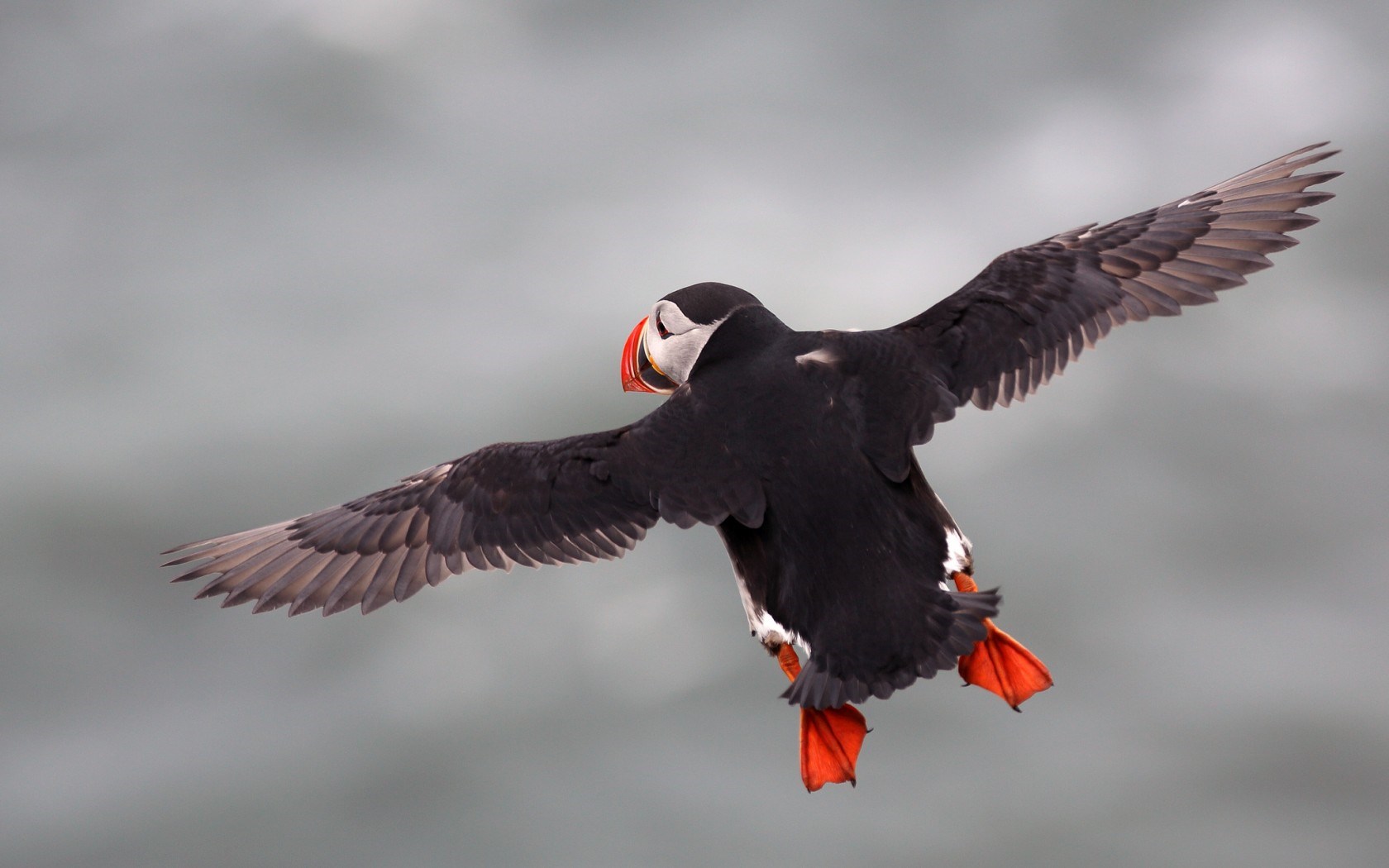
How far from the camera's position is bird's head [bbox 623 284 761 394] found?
4.24 m

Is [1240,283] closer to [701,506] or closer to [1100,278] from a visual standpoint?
[1100,278]

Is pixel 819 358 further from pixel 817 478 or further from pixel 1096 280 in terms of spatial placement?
pixel 1096 280

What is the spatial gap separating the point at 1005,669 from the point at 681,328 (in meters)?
1.49

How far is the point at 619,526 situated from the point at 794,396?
754mm

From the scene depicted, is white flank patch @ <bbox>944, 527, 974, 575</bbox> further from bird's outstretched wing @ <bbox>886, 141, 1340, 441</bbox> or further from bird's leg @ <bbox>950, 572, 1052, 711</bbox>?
bird's outstretched wing @ <bbox>886, 141, 1340, 441</bbox>

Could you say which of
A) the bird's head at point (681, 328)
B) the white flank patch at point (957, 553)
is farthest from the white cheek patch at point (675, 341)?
the white flank patch at point (957, 553)

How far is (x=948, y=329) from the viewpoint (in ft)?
14.4

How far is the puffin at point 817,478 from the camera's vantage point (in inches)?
145

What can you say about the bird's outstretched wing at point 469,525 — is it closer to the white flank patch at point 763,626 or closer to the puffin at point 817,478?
the puffin at point 817,478

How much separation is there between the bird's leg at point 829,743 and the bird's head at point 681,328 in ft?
3.97

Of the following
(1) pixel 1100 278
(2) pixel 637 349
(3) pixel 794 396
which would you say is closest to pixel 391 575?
(2) pixel 637 349

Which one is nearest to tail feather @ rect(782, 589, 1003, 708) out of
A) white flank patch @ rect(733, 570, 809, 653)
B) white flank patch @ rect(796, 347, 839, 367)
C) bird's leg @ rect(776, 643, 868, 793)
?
bird's leg @ rect(776, 643, 868, 793)

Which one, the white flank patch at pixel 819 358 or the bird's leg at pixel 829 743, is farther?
the white flank patch at pixel 819 358

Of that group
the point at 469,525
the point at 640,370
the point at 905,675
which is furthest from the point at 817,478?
the point at 469,525
